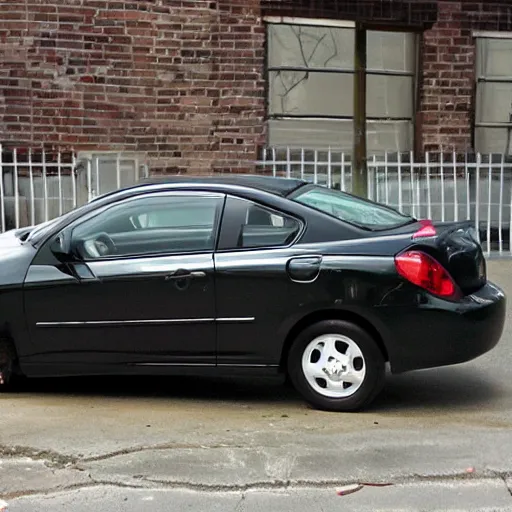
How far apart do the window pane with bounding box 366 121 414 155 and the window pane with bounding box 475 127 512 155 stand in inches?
39.5

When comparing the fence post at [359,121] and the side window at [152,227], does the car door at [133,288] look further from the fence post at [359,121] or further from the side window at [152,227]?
the fence post at [359,121]

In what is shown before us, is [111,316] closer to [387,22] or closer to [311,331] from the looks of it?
[311,331]

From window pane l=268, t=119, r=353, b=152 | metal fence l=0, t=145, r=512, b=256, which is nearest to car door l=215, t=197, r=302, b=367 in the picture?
metal fence l=0, t=145, r=512, b=256

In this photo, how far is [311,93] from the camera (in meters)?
10.8

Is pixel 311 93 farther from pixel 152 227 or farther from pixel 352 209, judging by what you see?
pixel 152 227

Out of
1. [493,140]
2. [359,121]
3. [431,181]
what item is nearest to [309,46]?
[359,121]

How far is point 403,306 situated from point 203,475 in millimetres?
1650

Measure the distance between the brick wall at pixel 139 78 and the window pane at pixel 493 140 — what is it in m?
3.20

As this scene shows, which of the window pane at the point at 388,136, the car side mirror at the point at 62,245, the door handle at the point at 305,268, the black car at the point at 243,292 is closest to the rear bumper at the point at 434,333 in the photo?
the black car at the point at 243,292

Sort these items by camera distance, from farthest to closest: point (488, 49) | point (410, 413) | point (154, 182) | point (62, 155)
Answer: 1. point (488, 49)
2. point (62, 155)
3. point (154, 182)
4. point (410, 413)

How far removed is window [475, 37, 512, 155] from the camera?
1100 cm

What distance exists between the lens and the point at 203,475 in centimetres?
400

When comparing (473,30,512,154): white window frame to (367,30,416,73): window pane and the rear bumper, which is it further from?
the rear bumper

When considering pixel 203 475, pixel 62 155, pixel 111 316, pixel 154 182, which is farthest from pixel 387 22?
pixel 203 475
